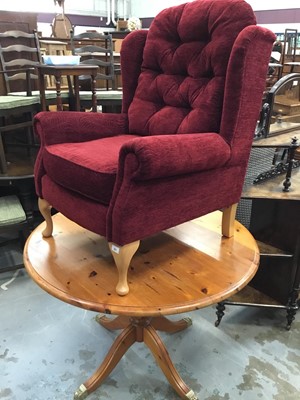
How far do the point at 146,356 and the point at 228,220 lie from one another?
0.69m

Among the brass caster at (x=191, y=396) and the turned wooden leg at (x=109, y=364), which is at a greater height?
the turned wooden leg at (x=109, y=364)

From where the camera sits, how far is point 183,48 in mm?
1397

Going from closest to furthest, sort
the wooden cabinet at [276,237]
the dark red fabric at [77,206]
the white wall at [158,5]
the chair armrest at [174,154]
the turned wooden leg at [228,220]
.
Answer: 1. the chair armrest at [174,154]
2. the dark red fabric at [77,206]
3. the turned wooden leg at [228,220]
4. the wooden cabinet at [276,237]
5. the white wall at [158,5]

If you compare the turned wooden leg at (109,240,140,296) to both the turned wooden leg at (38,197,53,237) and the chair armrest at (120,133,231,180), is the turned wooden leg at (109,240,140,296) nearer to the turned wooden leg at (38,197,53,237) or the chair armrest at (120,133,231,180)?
the chair armrest at (120,133,231,180)

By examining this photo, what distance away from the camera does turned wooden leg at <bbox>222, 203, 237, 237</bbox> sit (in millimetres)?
1316

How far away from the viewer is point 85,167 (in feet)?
3.62

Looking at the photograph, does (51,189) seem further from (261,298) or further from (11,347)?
(261,298)

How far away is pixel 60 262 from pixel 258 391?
0.90m

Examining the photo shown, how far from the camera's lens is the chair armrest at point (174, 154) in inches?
36.6

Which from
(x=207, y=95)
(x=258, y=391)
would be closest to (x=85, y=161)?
(x=207, y=95)

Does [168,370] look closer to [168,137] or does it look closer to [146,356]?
[146,356]

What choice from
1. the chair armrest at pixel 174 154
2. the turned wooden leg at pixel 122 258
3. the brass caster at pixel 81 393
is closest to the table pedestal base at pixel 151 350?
the brass caster at pixel 81 393

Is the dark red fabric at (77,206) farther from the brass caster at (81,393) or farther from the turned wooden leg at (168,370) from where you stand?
the brass caster at (81,393)

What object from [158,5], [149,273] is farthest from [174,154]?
[158,5]
